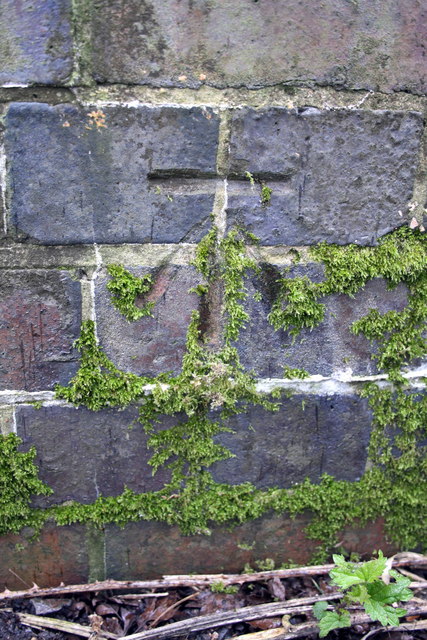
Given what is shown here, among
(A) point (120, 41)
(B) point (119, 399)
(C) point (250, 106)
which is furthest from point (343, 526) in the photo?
(A) point (120, 41)

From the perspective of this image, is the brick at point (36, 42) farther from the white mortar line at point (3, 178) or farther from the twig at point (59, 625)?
the twig at point (59, 625)

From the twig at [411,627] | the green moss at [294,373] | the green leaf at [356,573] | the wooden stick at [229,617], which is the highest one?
the green moss at [294,373]

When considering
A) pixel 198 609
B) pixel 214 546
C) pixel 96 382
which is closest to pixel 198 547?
pixel 214 546

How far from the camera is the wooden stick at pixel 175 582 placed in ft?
4.81

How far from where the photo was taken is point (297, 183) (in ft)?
4.21

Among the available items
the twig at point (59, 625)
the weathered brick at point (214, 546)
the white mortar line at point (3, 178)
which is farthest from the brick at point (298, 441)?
the white mortar line at point (3, 178)

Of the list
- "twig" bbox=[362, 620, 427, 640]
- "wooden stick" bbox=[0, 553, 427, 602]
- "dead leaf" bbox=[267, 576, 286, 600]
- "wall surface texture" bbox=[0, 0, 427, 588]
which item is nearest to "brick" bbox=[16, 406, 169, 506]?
"wall surface texture" bbox=[0, 0, 427, 588]

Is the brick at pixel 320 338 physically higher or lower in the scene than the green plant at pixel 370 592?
higher

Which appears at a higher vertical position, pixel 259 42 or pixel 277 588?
pixel 259 42

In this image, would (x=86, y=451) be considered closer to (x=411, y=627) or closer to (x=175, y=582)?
(x=175, y=582)

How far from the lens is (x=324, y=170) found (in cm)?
128

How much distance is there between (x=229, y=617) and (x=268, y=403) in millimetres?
565

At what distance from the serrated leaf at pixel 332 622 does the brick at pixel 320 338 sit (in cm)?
60

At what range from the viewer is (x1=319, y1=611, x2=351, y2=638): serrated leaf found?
1274mm
